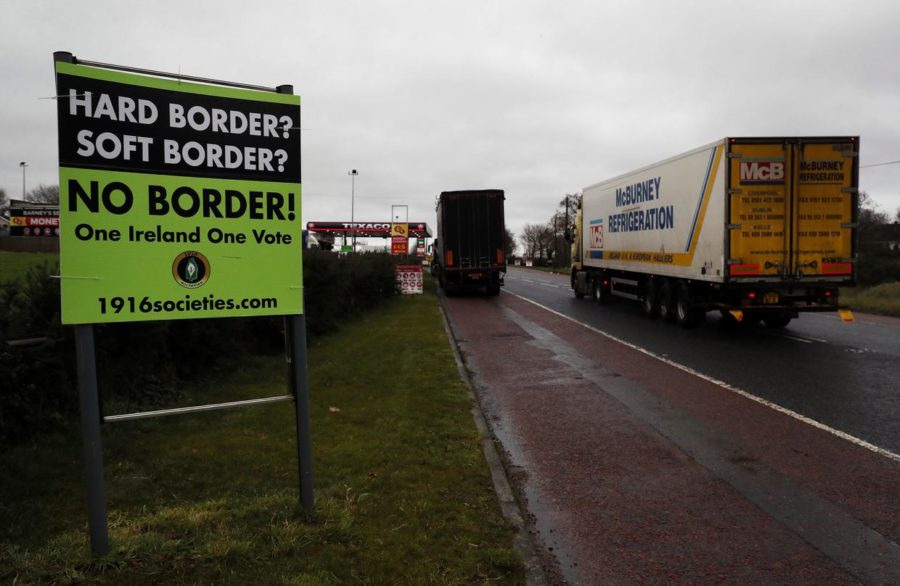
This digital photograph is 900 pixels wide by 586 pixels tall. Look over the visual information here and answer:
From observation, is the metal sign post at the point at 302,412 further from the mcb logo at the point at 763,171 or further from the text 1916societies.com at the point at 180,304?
the mcb logo at the point at 763,171

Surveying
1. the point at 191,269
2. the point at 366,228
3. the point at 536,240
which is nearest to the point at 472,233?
the point at 191,269

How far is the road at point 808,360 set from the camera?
22.8 ft

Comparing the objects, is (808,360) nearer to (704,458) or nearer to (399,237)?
(704,458)

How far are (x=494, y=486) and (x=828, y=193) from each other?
1080cm

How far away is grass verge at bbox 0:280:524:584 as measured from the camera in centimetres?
337

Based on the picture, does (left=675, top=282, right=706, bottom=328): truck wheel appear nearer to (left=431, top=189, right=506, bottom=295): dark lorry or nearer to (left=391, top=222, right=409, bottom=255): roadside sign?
(left=431, top=189, right=506, bottom=295): dark lorry

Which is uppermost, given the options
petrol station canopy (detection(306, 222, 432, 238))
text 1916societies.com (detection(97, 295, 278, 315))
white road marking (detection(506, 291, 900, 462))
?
petrol station canopy (detection(306, 222, 432, 238))

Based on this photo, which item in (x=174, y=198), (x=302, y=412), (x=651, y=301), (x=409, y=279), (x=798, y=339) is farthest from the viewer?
(x=409, y=279)

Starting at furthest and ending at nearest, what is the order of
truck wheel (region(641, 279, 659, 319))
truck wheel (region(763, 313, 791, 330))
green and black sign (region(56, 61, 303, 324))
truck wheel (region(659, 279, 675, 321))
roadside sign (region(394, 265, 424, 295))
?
roadside sign (region(394, 265, 424, 295)) < truck wheel (region(641, 279, 659, 319)) < truck wheel (region(659, 279, 675, 321)) < truck wheel (region(763, 313, 791, 330)) < green and black sign (region(56, 61, 303, 324))

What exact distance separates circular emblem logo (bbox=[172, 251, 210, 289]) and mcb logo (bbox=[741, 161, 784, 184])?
11269mm

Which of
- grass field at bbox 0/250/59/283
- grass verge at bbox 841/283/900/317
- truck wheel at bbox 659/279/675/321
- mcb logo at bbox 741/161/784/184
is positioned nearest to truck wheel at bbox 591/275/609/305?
truck wheel at bbox 659/279/675/321

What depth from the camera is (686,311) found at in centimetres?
1447

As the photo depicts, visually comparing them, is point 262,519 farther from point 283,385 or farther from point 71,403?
point 283,385

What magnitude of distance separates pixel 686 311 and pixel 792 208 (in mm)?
3175
